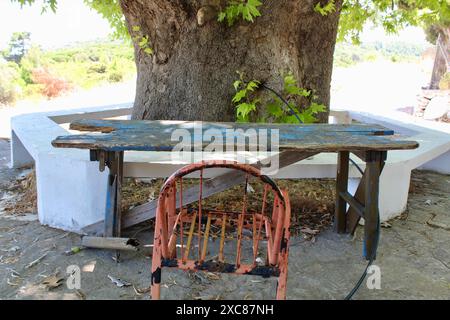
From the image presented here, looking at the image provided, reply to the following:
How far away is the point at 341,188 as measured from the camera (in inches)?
137

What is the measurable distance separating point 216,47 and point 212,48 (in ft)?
0.13

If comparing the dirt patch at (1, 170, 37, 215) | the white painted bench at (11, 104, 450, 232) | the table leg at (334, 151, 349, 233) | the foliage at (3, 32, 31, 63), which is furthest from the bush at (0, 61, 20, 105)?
the table leg at (334, 151, 349, 233)

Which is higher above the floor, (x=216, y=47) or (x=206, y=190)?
(x=216, y=47)

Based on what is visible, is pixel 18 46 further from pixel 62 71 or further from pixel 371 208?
pixel 371 208

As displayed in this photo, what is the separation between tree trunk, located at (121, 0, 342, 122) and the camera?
4.07m

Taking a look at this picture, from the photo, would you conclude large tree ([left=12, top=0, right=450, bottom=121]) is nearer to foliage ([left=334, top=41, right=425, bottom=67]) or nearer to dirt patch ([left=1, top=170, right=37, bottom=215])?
dirt patch ([left=1, top=170, right=37, bottom=215])

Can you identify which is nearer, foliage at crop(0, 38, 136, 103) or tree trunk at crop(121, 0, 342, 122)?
tree trunk at crop(121, 0, 342, 122)

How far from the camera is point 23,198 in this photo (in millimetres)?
4301

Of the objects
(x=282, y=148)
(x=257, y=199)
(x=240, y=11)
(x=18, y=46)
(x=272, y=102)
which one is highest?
(x=18, y=46)

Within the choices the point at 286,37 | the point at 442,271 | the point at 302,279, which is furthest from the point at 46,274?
the point at 286,37

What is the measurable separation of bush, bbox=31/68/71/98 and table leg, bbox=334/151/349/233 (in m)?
Result: 14.4

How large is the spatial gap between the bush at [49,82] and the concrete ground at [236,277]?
1324 cm

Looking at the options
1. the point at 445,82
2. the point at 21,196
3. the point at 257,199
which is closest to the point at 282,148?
the point at 257,199

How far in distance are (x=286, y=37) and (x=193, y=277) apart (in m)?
2.49
